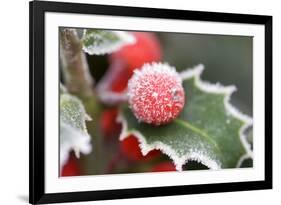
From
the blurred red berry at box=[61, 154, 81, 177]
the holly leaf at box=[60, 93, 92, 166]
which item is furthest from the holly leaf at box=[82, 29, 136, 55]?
the blurred red berry at box=[61, 154, 81, 177]

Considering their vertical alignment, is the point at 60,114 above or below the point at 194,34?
below

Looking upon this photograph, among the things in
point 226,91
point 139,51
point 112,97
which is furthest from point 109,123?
point 226,91

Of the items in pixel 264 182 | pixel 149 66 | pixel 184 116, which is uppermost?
pixel 149 66

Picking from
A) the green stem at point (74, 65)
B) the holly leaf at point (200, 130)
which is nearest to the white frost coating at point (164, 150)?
the holly leaf at point (200, 130)

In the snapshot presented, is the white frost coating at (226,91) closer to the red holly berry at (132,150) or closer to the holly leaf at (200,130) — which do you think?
the holly leaf at (200,130)

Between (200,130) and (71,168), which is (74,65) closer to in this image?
(71,168)

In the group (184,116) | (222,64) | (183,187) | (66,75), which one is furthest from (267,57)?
(66,75)

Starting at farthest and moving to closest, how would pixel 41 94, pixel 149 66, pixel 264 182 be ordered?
pixel 264 182
pixel 149 66
pixel 41 94

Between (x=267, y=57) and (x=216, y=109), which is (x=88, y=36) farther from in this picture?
(x=267, y=57)
